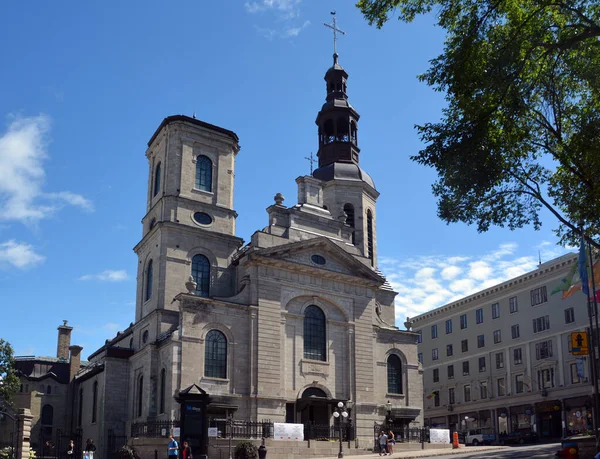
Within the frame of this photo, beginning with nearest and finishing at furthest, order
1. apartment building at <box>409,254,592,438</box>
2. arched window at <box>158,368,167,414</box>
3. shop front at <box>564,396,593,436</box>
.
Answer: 1. arched window at <box>158,368,167,414</box>
2. shop front at <box>564,396,593,436</box>
3. apartment building at <box>409,254,592,438</box>

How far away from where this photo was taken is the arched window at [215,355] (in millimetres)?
42344

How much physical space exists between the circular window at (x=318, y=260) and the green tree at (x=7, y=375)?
71.3ft

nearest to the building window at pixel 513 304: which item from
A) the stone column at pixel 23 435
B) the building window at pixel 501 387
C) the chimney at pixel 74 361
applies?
the building window at pixel 501 387

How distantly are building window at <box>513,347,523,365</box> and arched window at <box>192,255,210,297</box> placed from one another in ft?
105

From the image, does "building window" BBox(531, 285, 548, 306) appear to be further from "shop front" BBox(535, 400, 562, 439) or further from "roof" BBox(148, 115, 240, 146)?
"roof" BBox(148, 115, 240, 146)

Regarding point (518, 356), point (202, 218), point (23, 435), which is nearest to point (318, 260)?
point (202, 218)

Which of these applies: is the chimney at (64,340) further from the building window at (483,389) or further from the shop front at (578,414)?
the shop front at (578,414)

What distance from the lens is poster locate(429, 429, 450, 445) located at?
45375mm

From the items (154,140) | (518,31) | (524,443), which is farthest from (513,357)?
(518,31)

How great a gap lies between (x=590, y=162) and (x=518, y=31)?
5.06 metres

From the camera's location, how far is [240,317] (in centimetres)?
4400

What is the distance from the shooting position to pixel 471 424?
68.5m

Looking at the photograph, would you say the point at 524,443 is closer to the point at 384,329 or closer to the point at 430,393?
the point at 384,329

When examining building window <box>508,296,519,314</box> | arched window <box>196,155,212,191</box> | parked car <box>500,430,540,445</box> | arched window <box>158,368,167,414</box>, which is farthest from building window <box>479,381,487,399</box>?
arched window <box>158,368,167,414</box>
